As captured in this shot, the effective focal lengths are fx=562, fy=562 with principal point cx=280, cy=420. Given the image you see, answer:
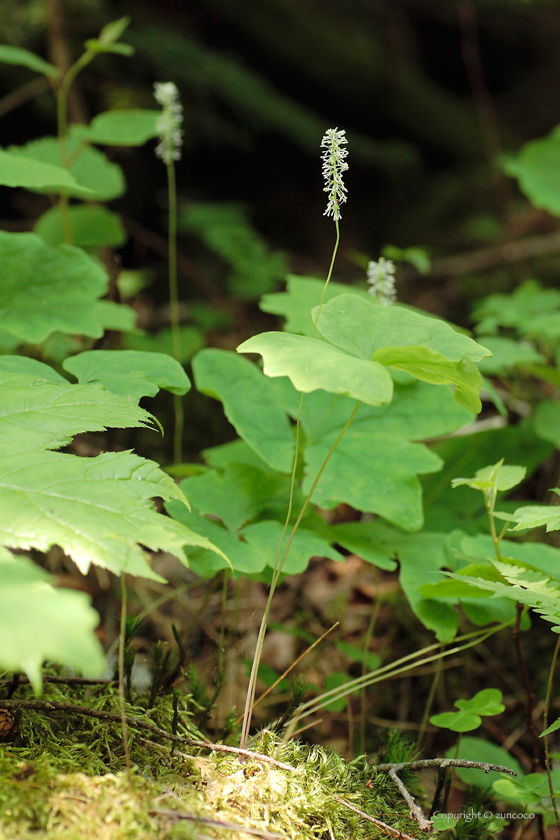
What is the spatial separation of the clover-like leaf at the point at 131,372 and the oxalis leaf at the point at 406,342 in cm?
46

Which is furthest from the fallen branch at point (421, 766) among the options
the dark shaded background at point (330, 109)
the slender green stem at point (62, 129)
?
the dark shaded background at point (330, 109)

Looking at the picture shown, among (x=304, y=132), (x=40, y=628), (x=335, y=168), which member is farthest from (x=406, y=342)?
(x=304, y=132)

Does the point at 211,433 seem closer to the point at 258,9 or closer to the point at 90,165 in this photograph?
the point at 90,165

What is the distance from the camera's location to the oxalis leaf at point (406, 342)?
1.23 m

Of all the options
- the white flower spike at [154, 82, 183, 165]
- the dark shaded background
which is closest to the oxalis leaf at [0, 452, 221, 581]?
the white flower spike at [154, 82, 183, 165]

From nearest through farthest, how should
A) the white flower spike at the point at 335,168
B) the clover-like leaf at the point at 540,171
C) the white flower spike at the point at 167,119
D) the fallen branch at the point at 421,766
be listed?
the fallen branch at the point at 421,766, the white flower spike at the point at 335,168, the white flower spike at the point at 167,119, the clover-like leaf at the point at 540,171

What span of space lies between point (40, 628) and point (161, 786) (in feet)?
1.87

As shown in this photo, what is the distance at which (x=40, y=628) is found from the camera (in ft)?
2.26

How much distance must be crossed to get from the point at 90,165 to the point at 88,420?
244cm

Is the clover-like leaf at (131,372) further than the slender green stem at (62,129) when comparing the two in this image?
No

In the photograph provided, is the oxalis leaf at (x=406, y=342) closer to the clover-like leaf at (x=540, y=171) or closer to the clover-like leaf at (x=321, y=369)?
the clover-like leaf at (x=321, y=369)

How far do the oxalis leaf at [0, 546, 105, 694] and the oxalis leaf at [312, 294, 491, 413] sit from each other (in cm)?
82

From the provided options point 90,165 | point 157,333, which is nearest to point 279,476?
point 90,165

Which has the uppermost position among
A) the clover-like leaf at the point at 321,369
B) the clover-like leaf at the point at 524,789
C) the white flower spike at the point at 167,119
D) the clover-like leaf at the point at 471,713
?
the white flower spike at the point at 167,119
